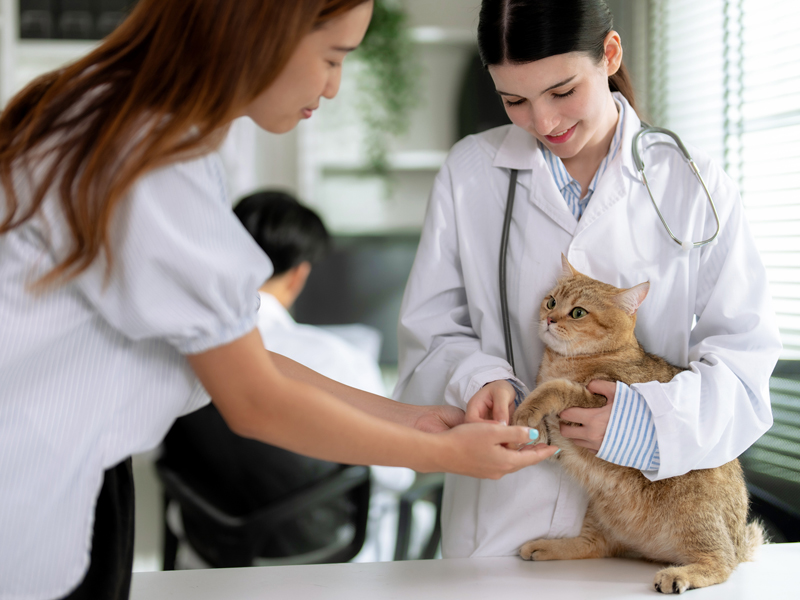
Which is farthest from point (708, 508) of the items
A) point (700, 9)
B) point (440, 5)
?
point (440, 5)

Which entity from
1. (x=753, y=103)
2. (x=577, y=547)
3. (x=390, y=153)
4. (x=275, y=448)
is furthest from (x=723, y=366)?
(x=390, y=153)

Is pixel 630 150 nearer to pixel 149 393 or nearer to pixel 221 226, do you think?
pixel 221 226

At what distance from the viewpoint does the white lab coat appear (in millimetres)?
909

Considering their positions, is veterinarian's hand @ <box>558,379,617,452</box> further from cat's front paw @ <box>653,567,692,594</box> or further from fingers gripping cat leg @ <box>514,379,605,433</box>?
cat's front paw @ <box>653,567,692,594</box>

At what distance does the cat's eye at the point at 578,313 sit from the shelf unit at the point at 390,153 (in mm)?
2195

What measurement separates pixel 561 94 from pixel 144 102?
0.63m

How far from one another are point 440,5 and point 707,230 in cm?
270

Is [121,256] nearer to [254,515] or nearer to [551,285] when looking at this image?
[551,285]

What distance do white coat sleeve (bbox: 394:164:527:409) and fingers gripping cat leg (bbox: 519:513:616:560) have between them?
11.5 inches

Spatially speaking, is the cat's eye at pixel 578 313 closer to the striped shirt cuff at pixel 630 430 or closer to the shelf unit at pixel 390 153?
the striped shirt cuff at pixel 630 430

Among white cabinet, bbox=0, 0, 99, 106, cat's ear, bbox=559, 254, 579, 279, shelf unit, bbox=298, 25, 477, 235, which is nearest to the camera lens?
cat's ear, bbox=559, 254, 579, 279

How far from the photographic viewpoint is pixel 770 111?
1.45 meters

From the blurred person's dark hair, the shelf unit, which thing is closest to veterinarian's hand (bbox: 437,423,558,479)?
the blurred person's dark hair

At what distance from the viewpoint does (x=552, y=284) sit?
104cm
